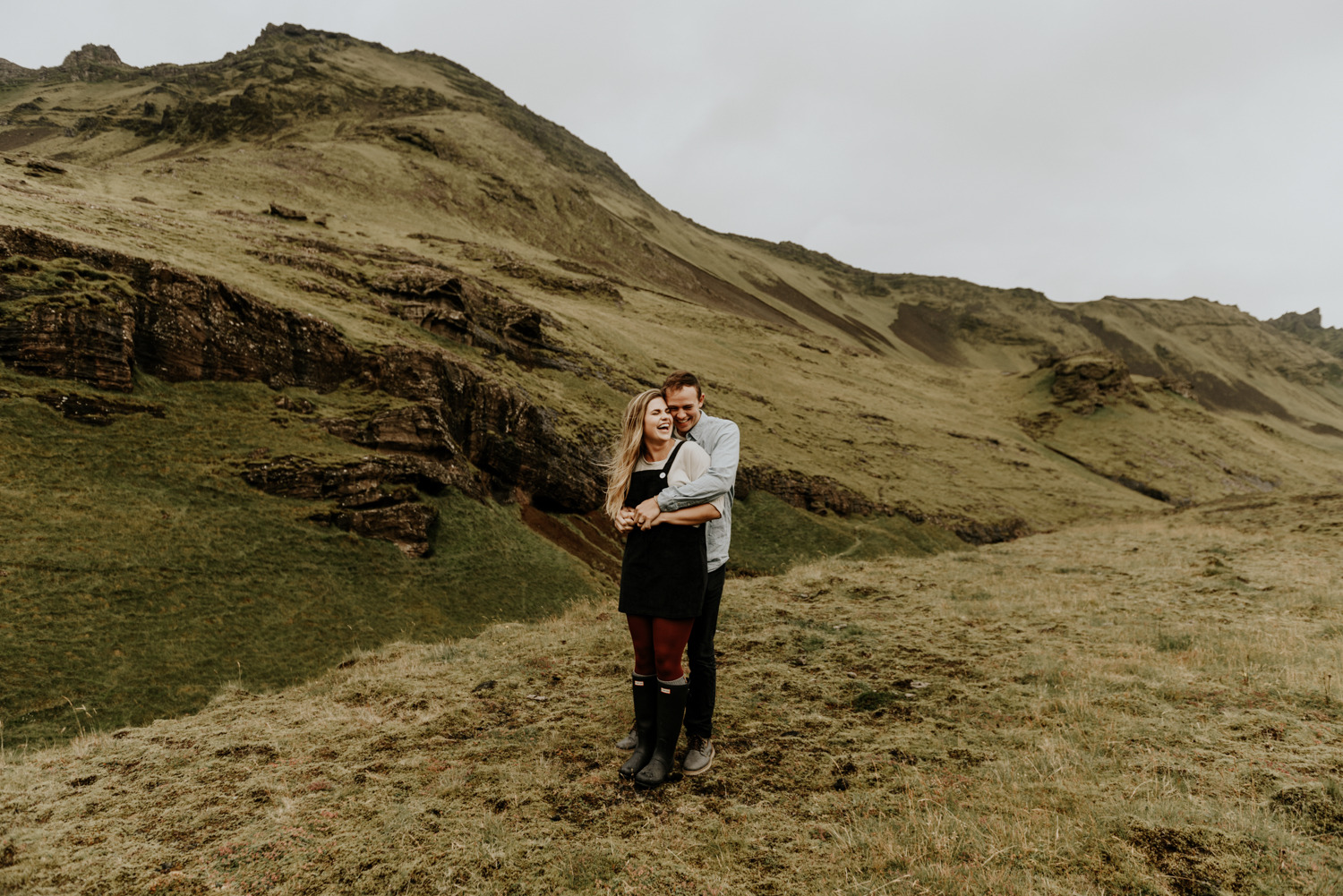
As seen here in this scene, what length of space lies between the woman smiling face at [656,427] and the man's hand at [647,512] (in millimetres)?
505

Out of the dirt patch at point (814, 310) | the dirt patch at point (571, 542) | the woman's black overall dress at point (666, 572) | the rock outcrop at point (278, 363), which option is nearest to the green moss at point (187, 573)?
the rock outcrop at point (278, 363)

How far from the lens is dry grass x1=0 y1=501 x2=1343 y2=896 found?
373 centimetres

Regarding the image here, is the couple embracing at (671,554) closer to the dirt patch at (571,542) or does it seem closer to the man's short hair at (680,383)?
the man's short hair at (680,383)

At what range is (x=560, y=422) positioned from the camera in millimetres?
24141

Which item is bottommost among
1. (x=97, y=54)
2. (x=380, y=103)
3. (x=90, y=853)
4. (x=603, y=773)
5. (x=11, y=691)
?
(x=11, y=691)

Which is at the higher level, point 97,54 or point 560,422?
point 97,54

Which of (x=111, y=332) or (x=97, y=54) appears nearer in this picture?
(x=111, y=332)

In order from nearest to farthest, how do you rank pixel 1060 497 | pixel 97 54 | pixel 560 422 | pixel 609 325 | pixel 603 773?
1. pixel 603 773
2. pixel 560 422
3. pixel 1060 497
4. pixel 609 325
5. pixel 97 54

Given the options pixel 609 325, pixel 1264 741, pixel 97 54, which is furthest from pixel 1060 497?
pixel 97 54

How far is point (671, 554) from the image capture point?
189 inches

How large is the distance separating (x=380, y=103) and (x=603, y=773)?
131 meters

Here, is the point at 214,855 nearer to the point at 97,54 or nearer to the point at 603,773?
the point at 603,773

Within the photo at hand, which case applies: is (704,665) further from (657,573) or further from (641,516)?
(641,516)

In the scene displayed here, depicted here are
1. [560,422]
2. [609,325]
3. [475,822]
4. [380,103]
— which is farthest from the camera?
[380,103]
